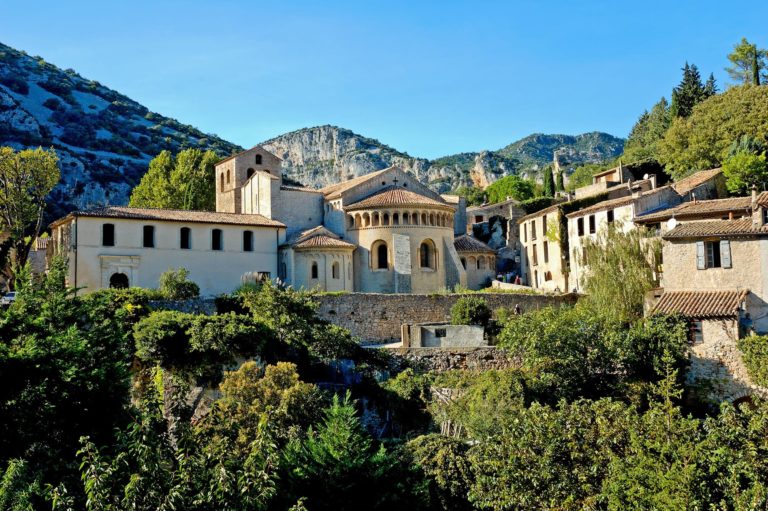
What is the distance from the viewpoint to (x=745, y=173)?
51.5 m

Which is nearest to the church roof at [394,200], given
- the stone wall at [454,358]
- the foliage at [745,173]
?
the stone wall at [454,358]

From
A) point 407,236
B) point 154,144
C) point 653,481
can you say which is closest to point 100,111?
point 154,144

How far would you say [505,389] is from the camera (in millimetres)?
31609

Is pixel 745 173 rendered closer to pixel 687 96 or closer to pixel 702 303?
pixel 702 303

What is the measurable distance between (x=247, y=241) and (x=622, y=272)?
2229 centimetres

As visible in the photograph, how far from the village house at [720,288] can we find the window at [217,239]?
2499 centimetres

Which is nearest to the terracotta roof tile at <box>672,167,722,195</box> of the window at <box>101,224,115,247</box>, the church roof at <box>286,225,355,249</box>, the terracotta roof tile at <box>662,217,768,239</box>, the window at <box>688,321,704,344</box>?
the terracotta roof tile at <box>662,217,768,239</box>

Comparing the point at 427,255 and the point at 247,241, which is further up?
the point at 247,241

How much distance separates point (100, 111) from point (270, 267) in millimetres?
103791

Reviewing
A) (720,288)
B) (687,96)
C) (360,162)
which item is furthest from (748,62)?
(360,162)

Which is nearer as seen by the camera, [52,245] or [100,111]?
[52,245]

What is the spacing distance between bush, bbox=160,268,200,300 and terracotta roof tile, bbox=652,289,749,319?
23.0 m

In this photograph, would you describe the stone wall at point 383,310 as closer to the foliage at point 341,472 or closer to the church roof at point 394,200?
the church roof at point 394,200

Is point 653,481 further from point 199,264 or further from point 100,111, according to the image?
point 100,111
